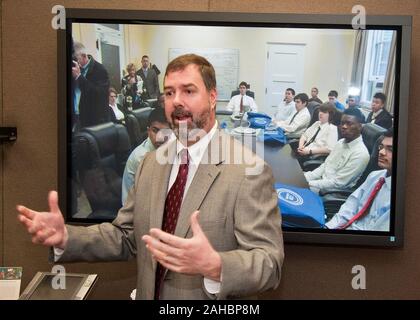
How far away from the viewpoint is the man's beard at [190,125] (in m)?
1.58

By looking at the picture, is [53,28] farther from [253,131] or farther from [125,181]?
[253,131]

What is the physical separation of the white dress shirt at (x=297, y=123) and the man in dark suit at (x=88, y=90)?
90 centimetres

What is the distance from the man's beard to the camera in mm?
1582

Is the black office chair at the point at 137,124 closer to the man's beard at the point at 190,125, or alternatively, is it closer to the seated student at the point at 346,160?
the man's beard at the point at 190,125

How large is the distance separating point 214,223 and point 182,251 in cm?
34

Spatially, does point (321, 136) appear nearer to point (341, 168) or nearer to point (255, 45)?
point (341, 168)

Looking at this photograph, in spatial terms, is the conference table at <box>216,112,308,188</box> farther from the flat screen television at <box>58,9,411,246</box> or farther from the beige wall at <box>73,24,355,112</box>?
the beige wall at <box>73,24,355,112</box>

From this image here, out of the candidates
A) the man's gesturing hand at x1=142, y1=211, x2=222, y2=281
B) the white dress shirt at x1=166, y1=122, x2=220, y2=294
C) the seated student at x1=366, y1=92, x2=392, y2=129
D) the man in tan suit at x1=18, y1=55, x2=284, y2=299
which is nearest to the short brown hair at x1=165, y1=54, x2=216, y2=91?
the man in tan suit at x1=18, y1=55, x2=284, y2=299

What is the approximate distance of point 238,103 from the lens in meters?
2.25

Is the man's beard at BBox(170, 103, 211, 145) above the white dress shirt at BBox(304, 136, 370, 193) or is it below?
above

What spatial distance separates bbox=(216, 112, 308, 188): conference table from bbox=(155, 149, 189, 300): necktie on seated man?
69cm

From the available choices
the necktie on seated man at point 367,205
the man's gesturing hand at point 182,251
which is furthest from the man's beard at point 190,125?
the necktie on seated man at point 367,205

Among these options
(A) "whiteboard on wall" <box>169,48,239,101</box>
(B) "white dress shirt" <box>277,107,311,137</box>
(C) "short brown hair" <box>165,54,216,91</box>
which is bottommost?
(B) "white dress shirt" <box>277,107,311,137</box>

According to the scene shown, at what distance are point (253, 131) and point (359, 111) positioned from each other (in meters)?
0.51
